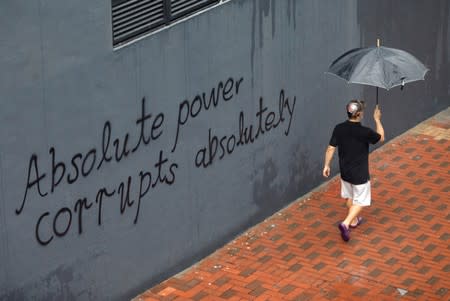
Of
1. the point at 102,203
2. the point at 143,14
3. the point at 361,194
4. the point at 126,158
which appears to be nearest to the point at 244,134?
the point at 361,194

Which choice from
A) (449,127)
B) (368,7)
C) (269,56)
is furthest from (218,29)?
(449,127)

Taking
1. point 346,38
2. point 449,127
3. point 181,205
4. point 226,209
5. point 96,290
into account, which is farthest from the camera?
point 449,127

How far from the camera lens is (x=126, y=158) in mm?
9062

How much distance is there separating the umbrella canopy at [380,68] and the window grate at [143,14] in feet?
6.05

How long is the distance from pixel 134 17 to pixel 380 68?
287cm

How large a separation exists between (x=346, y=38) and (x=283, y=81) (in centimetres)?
153

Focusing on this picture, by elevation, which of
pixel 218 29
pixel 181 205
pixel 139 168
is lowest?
pixel 181 205

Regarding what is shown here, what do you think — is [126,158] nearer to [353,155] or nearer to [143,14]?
[143,14]

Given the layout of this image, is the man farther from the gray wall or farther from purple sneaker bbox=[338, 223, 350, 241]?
the gray wall

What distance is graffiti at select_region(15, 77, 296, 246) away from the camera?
8.24 m

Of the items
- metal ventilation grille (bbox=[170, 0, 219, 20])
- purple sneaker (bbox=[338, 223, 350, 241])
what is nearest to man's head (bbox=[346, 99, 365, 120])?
purple sneaker (bbox=[338, 223, 350, 241])

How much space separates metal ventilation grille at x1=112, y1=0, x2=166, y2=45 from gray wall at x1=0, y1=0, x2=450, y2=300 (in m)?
0.13

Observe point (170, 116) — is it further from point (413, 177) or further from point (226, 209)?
point (413, 177)

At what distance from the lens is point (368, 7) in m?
→ 12.9
